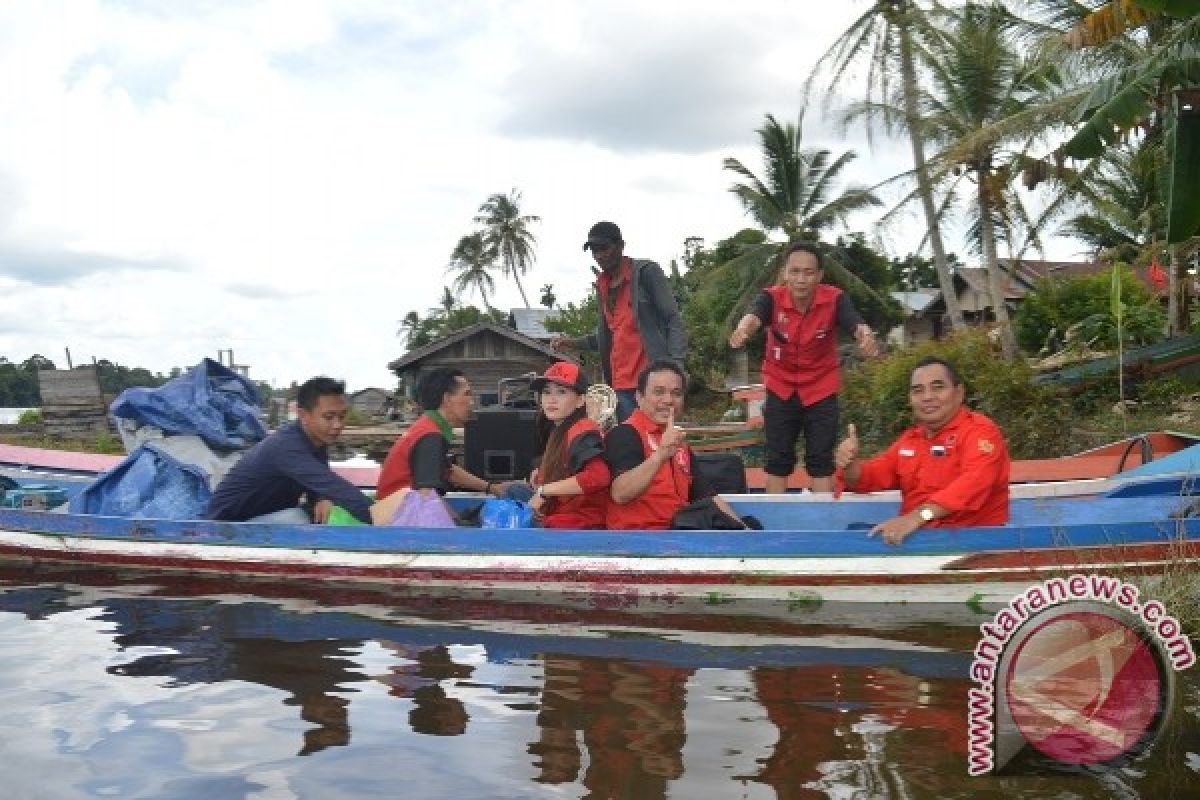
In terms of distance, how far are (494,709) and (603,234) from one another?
13.1ft

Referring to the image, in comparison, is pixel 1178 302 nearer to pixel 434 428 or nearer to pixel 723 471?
pixel 723 471

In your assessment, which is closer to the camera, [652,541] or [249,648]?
[249,648]

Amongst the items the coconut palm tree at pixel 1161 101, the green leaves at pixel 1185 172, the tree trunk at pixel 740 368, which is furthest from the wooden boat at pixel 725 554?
the tree trunk at pixel 740 368

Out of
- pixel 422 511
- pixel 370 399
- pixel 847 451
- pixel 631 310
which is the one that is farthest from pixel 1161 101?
pixel 370 399

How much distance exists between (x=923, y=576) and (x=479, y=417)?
13.9ft

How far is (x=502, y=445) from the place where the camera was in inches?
350

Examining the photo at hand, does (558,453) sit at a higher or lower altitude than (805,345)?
lower

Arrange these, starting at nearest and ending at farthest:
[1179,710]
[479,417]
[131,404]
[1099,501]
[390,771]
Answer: [390,771], [1179,710], [1099,501], [131,404], [479,417]

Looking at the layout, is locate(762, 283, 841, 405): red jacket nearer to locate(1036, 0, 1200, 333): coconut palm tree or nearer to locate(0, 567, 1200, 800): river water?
locate(0, 567, 1200, 800): river water

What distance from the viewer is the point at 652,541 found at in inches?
237

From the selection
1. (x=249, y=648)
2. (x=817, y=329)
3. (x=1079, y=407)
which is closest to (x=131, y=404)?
(x=249, y=648)

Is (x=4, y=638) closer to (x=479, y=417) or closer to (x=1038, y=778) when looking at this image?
(x=479, y=417)

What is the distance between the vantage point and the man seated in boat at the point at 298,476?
6.62m

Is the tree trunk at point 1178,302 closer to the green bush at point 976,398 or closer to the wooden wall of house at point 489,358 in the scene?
the green bush at point 976,398
